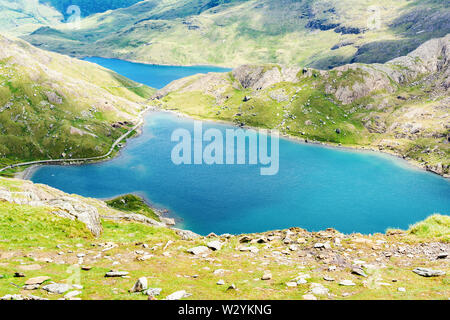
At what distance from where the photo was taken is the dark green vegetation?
125562 millimetres

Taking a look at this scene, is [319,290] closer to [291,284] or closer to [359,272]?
[291,284]

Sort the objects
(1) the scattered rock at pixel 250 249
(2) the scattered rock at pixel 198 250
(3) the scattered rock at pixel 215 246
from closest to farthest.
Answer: (2) the scattered rock at pixel 198 250 < (1) the scattered rock at pixel 250 249 < (3) the scattered rock at pixel 215 246

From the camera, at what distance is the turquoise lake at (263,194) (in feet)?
459

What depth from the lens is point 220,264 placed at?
29.6 metres

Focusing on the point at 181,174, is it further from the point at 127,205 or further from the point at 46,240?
the point at 46,240

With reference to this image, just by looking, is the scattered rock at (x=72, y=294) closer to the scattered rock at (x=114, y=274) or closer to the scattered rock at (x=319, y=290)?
the scattered rock at (x=114, y=274)

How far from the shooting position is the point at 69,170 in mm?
196500

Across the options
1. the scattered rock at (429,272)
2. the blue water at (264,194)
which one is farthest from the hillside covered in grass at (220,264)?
the blue water at (264,194)

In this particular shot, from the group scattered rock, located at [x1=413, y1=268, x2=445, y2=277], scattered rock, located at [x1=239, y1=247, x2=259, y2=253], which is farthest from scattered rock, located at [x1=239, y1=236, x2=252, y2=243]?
scattered rock, located at [x1=413, y1=268, x2=445, y2=277]

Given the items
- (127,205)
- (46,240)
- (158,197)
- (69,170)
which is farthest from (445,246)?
(69,170)

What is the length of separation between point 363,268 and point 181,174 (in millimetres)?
165981

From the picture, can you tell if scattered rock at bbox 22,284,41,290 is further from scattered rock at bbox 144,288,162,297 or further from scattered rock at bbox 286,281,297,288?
scattered rock at bbox 286,281,297,288

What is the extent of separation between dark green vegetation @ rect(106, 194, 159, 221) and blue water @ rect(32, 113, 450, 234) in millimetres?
12429

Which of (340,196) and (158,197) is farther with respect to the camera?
(340,196)
